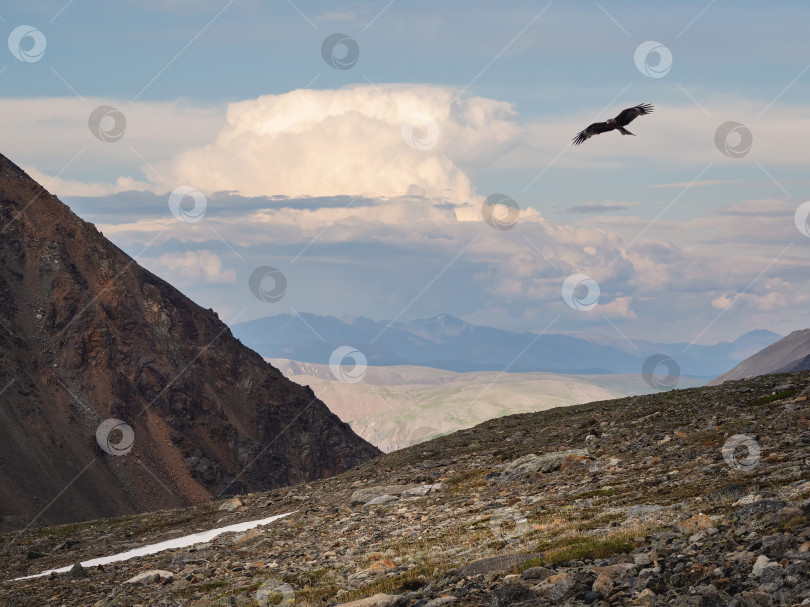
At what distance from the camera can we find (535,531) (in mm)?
29359

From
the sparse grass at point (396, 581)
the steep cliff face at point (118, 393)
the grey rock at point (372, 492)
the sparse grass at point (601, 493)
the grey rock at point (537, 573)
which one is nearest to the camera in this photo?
the grey rock at point (537, 573)

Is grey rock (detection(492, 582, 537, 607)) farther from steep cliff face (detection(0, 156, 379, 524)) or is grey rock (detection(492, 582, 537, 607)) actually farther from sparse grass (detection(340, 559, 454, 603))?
steep cliff face (detection(0, 156, 379, 524))

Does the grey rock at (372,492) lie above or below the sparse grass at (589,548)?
above

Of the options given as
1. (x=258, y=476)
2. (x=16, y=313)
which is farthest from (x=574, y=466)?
(x=16, y=313)

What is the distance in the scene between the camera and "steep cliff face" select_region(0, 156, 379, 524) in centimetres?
14262

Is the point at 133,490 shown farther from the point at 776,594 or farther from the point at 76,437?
the point at 776,594

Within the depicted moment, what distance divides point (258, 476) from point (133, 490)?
95.1 feet

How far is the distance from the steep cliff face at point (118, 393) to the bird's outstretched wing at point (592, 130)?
11508cm

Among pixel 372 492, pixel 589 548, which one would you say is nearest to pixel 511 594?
pixel 589 548

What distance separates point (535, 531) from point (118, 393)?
148447 millimetres

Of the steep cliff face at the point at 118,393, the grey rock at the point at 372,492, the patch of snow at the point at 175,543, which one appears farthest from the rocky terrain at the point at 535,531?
the steep cliff face at the point at 118,393

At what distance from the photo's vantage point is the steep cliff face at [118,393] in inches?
5615

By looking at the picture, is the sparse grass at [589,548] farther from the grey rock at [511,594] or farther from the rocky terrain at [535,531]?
the grey rock at [511,594]

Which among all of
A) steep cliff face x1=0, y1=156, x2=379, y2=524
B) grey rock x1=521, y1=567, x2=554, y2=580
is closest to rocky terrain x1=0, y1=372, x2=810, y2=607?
grey rock x1=521, y1=567, x2=554, y2=580
